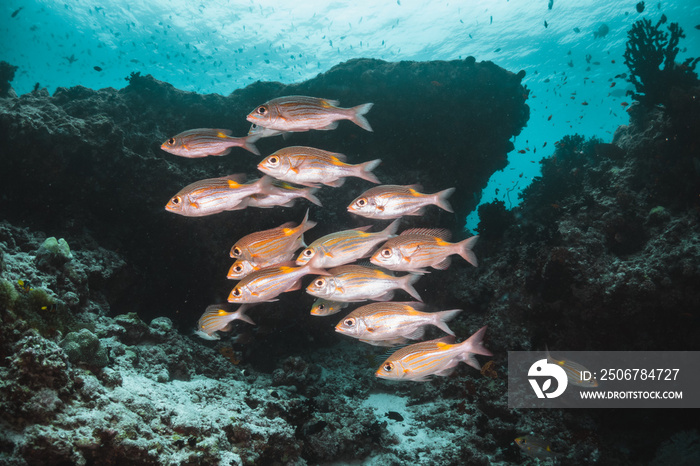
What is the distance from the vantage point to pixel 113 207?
26.9 feet

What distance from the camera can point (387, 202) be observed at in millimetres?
4047

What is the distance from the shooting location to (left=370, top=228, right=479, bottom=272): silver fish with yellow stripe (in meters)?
3.82

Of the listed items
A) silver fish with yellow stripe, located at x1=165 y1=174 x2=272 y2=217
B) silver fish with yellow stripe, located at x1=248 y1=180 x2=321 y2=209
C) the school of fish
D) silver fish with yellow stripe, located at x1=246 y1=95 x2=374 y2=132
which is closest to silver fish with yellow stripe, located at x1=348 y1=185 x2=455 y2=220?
the school of fish

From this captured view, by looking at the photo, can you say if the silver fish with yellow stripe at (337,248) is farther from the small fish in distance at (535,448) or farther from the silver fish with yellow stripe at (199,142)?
the small fish in distance at (535,448)

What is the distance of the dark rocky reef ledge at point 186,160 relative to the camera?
7.38 m

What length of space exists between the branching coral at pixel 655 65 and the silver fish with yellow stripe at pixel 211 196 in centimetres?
1194

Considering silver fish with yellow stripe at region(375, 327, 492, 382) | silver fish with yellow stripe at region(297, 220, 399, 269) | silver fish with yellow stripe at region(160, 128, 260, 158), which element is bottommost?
silver fish with yellow stripe at region(375, 327, 492, 382)

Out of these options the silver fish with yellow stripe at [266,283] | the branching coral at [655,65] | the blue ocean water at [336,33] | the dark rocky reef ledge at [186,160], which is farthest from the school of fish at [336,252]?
the blue ocean water at [336,33]

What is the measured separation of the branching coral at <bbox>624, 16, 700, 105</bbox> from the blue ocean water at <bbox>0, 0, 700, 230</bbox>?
35.3ft

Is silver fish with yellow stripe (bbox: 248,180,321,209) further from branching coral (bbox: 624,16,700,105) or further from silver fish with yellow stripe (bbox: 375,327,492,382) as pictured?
branching coral (bbox: 624,16,700,105)

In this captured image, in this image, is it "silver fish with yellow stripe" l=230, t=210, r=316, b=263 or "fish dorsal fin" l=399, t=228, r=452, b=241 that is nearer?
"silver fish with yellow stripe" l=230, t=210, r=316, b=263

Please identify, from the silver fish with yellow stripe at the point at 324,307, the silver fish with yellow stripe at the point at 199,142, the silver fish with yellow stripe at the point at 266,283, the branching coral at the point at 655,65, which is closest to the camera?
the silver fish with yellow stripe at the point at 266,283

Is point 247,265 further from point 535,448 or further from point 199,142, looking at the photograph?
point 535,448

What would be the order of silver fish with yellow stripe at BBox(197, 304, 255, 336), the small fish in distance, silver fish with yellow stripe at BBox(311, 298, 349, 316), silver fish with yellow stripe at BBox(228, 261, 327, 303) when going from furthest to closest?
silver fish with yellow stripe at BBox(197, 304, 255, 336), the small fish in distance, silver fish with yellow stripe at BBox(311, 298, 349, 316), silver fish with yellow stripe at BBox(228, 261, 327, 303)
